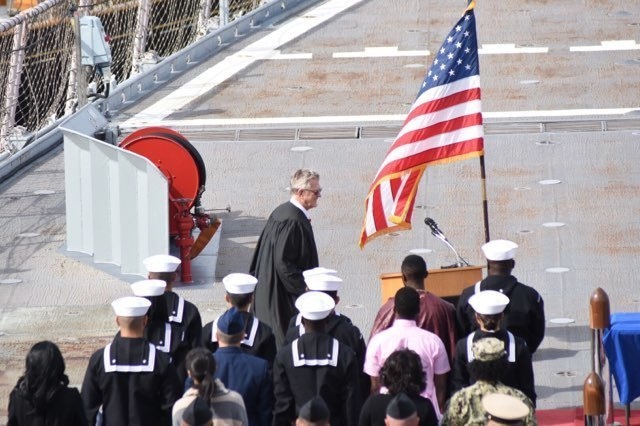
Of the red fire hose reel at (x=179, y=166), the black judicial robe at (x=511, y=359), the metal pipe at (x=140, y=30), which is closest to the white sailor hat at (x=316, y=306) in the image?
the black judicial robe at (x=511, y=359)

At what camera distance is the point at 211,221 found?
1166 cm

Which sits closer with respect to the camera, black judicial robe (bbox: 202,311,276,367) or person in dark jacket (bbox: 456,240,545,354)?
black judicial robe (bbox: 202,311,276,367)

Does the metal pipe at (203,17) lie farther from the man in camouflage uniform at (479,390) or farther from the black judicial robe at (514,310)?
the man in camouflage uniform at (479,390)

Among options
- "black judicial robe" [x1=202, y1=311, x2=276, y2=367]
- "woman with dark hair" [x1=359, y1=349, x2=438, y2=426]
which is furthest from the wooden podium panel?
"woman with dark hair" [x1=359, y1=349, x2=438, y2=426]

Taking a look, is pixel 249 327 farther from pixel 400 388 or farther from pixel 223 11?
pixel 223 11

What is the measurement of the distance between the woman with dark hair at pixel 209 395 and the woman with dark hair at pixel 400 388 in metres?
0.58

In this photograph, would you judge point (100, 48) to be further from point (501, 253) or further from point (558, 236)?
point (501, 253)

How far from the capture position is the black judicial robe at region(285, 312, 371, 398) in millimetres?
7508

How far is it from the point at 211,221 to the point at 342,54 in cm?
718

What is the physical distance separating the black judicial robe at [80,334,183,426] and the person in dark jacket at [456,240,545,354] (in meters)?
1.80

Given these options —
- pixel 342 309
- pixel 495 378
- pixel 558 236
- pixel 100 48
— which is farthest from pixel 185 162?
pixel 495 378

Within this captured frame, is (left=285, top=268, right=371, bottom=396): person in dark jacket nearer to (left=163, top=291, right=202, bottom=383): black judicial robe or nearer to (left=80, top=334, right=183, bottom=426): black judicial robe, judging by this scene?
(left=163, top=291, right=202, bottom=383): black judicial robe

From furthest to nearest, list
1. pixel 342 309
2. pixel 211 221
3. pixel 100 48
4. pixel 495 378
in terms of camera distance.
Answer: pixel 100 48 → pixel 211 221 → pixel 342 309 → pixel 495 378

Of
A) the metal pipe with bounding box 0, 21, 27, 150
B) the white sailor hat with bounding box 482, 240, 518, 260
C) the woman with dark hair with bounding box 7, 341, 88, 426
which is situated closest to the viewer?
the woman with dark hair with bounding box 7, 341, 88, 426
